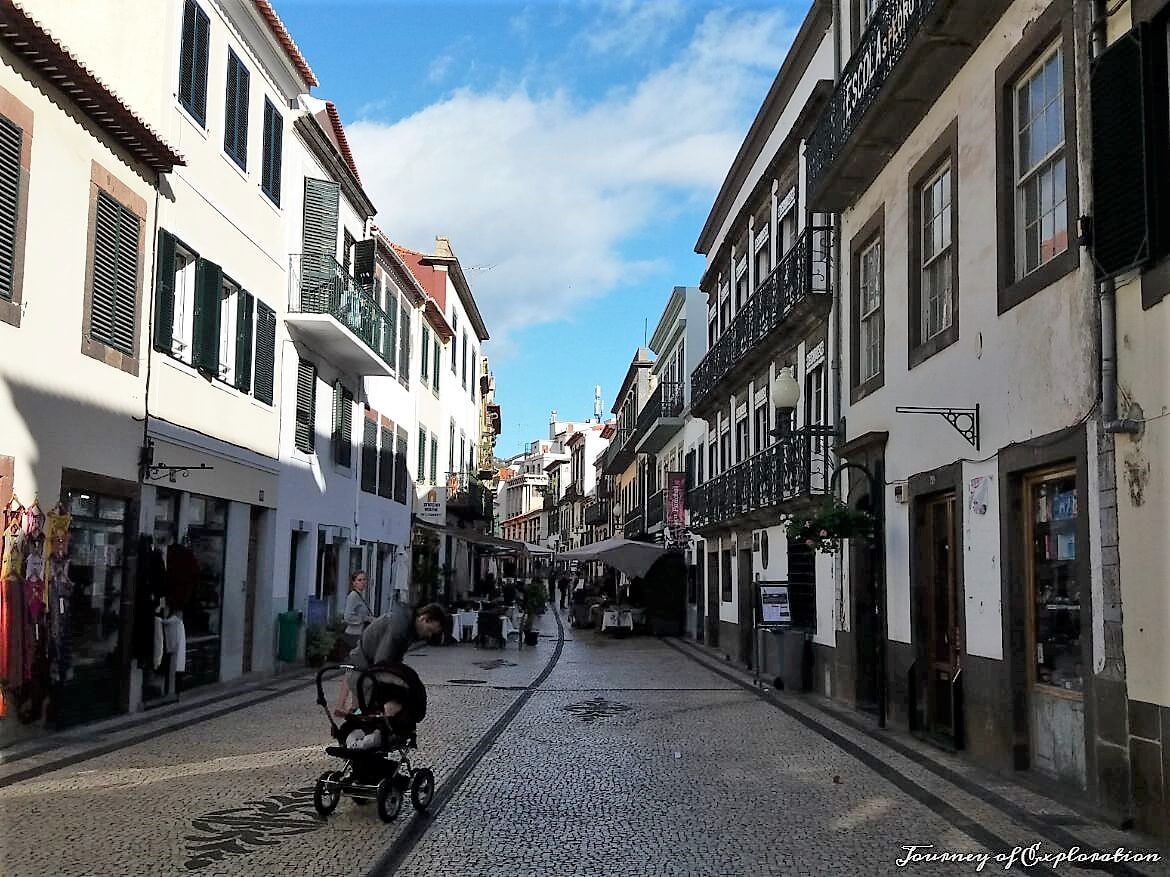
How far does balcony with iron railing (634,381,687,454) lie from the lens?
117ft

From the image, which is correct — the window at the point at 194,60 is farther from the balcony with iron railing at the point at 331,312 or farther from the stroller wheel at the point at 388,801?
the stroller wheel at the point at 388,801

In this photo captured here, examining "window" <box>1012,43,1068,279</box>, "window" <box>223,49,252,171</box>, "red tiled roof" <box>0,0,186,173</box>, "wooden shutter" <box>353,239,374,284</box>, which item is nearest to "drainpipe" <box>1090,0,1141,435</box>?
"window" <box>1012,43,1068,279</box>

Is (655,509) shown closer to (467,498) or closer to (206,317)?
(467,498)

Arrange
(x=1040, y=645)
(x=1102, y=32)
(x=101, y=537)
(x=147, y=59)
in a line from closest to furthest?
(x=1102, y=32), (x=1040, y=645), (x=101, y=537), (x=147, y=59)

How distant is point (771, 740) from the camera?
11.9 m

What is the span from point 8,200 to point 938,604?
32.7 feet

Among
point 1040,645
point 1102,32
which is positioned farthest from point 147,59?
point 1040,645

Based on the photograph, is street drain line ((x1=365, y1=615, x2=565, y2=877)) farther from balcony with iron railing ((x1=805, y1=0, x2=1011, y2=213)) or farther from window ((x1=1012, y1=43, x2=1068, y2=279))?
balcony with iron railing ((x1=805, y1=0, x2=1011, y2=213))

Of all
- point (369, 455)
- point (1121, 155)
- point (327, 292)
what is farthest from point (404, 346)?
point (1121, 155)

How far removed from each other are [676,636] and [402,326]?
11.8 m

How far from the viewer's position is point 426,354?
33.9 m

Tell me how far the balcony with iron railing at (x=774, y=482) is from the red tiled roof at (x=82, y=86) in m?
8.25

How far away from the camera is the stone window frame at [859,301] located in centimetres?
1394

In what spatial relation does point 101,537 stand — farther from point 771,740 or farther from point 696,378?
point 696,378
